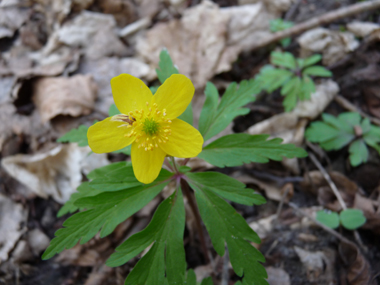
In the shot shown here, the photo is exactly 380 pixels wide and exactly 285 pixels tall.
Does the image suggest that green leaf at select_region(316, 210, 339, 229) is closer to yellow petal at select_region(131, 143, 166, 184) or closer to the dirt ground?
the dirt ground

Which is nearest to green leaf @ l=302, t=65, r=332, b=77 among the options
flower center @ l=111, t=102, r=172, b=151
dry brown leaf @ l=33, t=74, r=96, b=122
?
flower center @ l=111, t=102, r=172, b=151

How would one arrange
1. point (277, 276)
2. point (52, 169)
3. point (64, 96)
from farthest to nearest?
point (64, 96), point (52, 169), point (277, 276)

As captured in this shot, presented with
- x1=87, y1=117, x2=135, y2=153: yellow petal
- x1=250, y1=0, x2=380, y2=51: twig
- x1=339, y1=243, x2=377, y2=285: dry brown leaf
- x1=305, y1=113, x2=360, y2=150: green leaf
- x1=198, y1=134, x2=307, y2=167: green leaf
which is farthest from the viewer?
x1=250, y1=0, x2=380, y2=51: twig

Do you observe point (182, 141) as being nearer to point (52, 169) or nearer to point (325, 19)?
point (52, 169)

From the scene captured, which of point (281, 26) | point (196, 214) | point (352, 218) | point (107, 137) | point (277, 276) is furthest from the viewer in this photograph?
point (281, 26)

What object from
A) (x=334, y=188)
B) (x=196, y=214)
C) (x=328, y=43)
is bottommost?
A: (x=334, y=188)

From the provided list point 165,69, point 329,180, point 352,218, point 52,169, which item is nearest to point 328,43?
point 329,180
